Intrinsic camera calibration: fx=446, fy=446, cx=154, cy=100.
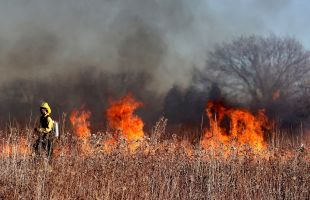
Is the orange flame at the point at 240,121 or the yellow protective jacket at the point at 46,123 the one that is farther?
the orange flame at the point at 240,121

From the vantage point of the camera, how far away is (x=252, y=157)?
431 inches

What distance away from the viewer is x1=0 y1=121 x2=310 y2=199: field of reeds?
884 centimetres

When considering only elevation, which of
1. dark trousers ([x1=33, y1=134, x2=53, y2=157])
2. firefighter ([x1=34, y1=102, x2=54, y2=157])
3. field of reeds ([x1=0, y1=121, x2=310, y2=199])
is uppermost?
firefighter ([x1=34, y1=102, x2=54, y2=157])

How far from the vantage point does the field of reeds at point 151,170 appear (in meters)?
8.84

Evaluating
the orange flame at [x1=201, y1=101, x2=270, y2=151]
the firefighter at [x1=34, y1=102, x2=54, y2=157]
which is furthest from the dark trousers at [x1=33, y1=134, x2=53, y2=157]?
the orange flame at [x1=201, y1=101, x2=270, y2=151]

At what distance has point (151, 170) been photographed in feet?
33.5

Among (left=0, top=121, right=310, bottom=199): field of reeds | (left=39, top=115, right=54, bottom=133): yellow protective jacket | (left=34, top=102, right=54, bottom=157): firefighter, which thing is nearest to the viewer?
(left=0, top=121, right=310, bottom=199): field of reeds

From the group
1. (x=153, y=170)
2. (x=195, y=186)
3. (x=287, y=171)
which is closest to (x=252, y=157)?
(x=287, y=171)

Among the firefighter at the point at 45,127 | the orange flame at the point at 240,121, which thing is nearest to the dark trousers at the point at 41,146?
the firefighter at the point at 45,127

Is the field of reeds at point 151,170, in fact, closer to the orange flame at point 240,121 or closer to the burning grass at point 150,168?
the burning grass at point 150,168

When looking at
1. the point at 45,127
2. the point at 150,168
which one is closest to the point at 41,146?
the point at 45,127

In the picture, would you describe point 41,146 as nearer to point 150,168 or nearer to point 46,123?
point 46,123

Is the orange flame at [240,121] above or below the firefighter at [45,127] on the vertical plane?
above

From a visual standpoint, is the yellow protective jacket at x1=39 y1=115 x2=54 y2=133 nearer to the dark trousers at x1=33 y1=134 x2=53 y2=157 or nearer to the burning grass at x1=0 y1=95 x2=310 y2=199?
the dark trousers at x1=33 y1=134 x2=53 y2=157
